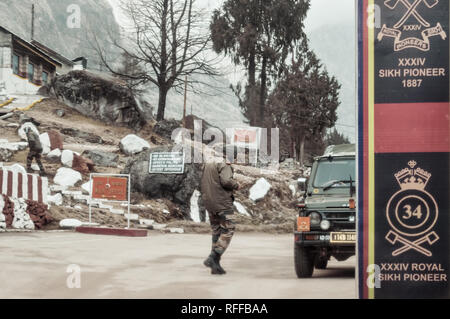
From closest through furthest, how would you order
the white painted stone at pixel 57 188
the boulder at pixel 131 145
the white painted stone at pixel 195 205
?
the white painted stone at pixel 57 188, the white painted stone at pixel 195 205, the boulder at pixel 131 145

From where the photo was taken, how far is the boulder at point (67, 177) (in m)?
24.8

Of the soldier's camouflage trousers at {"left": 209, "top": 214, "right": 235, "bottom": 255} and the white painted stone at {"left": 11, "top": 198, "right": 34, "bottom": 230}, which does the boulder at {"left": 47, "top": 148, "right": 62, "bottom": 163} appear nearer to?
the white painted stone at {"left": 11, "top": 198, "right": 34, "bottom": 230}

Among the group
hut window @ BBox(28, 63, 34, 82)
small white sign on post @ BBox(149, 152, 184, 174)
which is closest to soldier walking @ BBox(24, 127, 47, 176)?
small white sign on post @ BBox(149, 152, 184, 174)

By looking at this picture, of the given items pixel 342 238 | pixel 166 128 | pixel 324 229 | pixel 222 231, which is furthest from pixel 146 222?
pixel 166 128

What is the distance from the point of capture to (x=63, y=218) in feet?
66.0

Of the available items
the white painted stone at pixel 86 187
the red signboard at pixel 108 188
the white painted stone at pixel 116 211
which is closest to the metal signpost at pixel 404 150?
the red signboard at pixel 108 188

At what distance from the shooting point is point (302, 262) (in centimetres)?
1005

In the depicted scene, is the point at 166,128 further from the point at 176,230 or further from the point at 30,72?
the point at 176,230

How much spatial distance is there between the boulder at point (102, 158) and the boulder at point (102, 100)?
36.7 ft

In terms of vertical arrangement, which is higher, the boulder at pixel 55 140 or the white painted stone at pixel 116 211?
the boulder at pixel 55 140

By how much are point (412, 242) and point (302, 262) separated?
15.2ft

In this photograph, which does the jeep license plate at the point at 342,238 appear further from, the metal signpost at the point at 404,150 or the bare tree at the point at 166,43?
the bare tree at the point at 166,43
